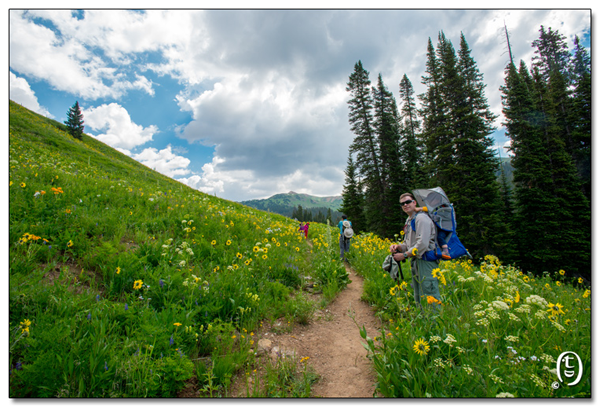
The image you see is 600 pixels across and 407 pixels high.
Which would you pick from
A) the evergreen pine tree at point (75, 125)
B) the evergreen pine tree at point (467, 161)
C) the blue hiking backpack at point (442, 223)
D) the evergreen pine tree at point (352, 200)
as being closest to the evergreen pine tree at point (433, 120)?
the evergreen pine tree at point (467, 161)

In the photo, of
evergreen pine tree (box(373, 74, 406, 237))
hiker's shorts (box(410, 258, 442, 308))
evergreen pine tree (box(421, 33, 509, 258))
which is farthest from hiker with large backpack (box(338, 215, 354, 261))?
evergreen pine tree (box(373, 74, 406, 237))

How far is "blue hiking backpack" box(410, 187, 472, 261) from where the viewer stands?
360cm

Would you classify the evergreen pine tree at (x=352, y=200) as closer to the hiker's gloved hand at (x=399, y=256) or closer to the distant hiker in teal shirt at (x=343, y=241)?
the distant hiker in teal shirt at (x=343, y=241)

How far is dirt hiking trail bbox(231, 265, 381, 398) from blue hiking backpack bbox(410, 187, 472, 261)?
70.8 inches

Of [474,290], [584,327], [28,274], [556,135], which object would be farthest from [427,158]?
[28,274]

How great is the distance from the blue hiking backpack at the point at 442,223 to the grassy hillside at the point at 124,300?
102 inches

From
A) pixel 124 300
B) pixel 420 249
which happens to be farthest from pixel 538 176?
pixel 124 300

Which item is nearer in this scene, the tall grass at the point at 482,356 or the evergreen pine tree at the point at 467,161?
the tall grass at the point at 482,356

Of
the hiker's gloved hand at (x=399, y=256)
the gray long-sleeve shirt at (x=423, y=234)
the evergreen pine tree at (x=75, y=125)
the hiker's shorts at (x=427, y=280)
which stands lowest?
the hiker's shorts at (x=427, y=280)

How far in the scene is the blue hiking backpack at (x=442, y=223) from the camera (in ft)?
11.8

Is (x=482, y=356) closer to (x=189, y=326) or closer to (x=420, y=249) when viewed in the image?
(x=420, y=249)

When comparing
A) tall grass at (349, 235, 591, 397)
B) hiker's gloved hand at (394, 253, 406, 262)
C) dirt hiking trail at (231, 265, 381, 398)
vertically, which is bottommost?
dirt hiking trail at (231, 265, 381, 398)

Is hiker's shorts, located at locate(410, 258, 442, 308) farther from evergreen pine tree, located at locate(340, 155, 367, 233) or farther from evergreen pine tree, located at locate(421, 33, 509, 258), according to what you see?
evergreen pine tree, located at locate(340, 155, 367, 233)

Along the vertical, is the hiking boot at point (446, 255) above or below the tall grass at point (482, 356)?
above
